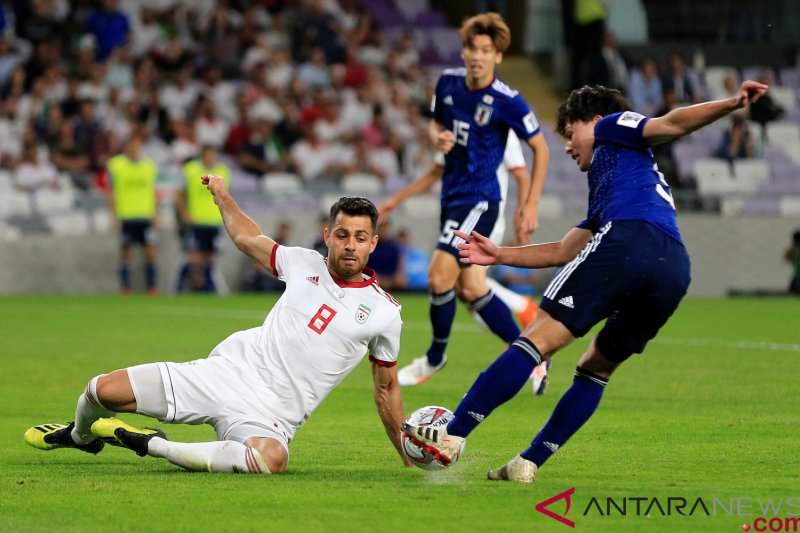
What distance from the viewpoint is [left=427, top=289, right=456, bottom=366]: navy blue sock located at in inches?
412

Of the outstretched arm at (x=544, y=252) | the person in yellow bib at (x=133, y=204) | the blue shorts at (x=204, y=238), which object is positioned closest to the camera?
the outstretched arm at (x=544, y=252)

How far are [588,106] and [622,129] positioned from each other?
343 millimetres

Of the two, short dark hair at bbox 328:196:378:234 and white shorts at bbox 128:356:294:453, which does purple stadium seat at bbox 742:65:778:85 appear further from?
white shorts at bbox 128:356:294:453

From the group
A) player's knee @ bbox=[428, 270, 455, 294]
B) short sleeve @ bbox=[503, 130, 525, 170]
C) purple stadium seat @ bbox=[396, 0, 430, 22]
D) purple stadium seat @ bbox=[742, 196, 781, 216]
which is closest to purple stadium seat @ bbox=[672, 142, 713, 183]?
purple stadium seat @ bbox=[742, 196, 781, 216]

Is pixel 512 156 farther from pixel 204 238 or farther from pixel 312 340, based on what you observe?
pixel 204 238

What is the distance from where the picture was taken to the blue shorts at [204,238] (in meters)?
21.9

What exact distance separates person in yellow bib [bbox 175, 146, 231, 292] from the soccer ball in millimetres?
15008

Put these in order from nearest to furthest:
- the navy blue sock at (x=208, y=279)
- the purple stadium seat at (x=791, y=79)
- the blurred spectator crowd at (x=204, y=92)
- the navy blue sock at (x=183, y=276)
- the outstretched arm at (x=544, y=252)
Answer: the outstretched arm at (x=544, y=252), the navy blue sock at (x=208, y=279), the blurred spectator crowd at (x=204, y=92), the navy blue sock at (x=183, y=276), the purple stadium seat at (x=791, y=79)

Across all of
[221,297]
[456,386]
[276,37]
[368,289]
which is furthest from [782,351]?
[276,37]

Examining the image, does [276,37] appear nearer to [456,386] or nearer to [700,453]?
[456,386]

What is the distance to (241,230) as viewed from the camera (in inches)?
265

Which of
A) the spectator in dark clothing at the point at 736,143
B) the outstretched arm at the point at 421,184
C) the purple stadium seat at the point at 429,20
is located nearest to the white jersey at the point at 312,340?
the outstretched arm at the point at 421,184

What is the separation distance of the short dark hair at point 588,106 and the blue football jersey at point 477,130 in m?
3.72

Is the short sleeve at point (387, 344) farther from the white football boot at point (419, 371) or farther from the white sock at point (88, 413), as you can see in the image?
the white football boot at point (419, 371)
